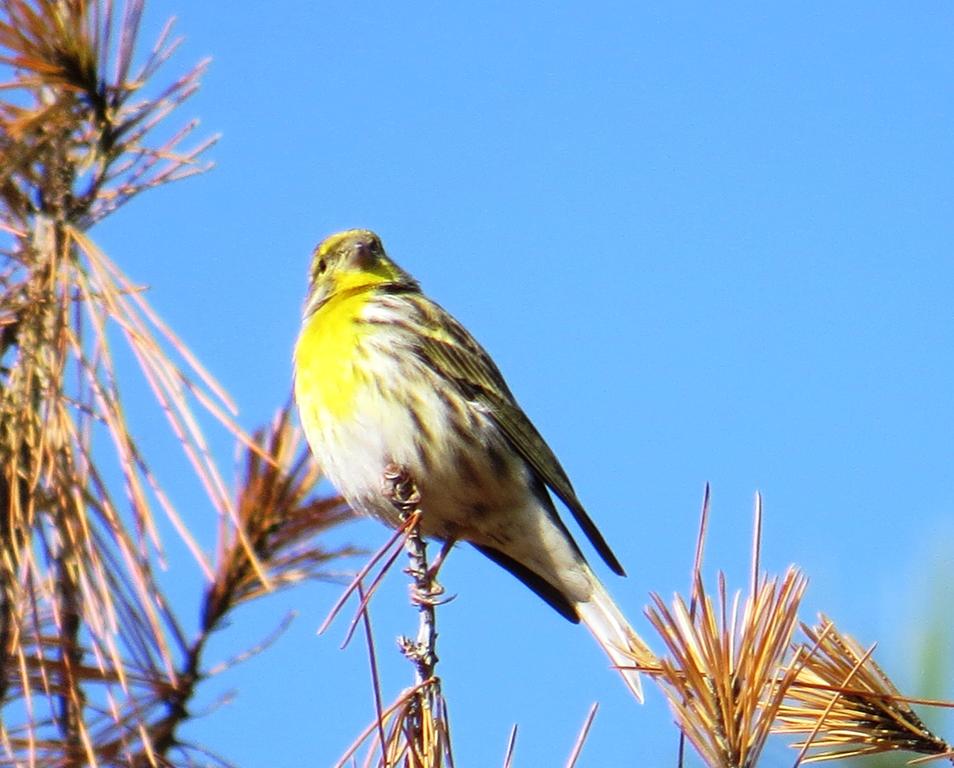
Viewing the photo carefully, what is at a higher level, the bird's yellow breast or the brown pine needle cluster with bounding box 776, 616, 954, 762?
the bird's yellow breast

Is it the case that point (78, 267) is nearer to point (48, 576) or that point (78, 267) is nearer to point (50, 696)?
point (48, 576)

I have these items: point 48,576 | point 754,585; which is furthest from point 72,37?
point 754,585

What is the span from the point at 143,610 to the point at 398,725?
0.67 metres

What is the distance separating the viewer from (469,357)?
191 inches

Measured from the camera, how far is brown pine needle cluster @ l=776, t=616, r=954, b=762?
1.91 m

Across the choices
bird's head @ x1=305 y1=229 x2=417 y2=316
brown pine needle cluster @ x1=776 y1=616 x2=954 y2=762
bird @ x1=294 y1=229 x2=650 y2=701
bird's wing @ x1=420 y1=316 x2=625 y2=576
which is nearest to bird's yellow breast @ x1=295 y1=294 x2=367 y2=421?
bird @ x1=294 y1=229 x2=650 y2=701

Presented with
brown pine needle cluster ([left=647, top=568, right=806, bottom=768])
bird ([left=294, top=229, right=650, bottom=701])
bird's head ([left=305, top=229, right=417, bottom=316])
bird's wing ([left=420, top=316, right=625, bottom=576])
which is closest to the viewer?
brown pine needle cluster ([left=647, top=568, right=806, bottom=768])

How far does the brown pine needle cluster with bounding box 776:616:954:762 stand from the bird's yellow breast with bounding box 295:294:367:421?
8.17 ft

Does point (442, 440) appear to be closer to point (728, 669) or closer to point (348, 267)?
point (348, 267)

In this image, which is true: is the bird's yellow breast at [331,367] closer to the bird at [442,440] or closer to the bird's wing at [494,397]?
the bird at [442,440]

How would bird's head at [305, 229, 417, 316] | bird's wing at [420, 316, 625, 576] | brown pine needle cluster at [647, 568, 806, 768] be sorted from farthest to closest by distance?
1. bird's head at [305, 229, 417, 316]
2. bird's wing at [420, 316, 625, 576]
3. brown pine needle cluster at [647, 568, 806, 768]

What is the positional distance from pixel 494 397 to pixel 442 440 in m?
0.42

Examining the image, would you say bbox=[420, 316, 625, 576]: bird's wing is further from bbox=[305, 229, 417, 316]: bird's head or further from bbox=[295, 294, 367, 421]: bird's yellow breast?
bbox=[305, 229, 417, 316]: bird's head

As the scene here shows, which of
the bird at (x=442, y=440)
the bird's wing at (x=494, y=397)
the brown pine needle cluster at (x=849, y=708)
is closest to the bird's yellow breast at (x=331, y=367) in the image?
the bird at (x=442, y=440)
